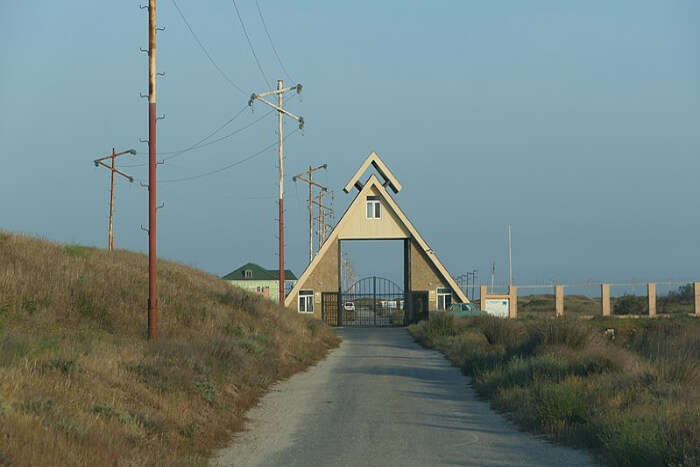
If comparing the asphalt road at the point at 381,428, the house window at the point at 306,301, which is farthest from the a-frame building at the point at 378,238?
the asphalt road at the point at 381,428

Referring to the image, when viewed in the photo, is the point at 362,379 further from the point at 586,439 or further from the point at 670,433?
the point at 670,433

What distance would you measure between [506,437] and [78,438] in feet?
21.5

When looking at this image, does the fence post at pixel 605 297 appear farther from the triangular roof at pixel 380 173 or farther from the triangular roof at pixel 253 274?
the triangular roof at pixel 253 274

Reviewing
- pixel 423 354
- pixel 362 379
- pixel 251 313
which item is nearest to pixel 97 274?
pixel 251 313

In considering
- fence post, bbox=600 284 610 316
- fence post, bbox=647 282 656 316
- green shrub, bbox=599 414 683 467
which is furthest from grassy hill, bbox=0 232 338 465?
fence post, bbox=647 282 656 316

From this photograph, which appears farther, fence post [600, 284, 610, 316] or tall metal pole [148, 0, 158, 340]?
fence post [600, 284, 610, 316]

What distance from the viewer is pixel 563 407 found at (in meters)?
13.8

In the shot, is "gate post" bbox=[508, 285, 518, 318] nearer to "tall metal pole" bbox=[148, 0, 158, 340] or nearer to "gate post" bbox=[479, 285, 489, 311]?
"gate post" bbox=[479, 285, 489, 311]

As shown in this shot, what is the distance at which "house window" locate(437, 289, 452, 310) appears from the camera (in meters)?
55.3

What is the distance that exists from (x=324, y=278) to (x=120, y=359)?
40.9 meters

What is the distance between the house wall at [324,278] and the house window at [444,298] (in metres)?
6.82

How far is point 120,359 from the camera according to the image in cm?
1527

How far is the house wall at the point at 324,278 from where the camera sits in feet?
184

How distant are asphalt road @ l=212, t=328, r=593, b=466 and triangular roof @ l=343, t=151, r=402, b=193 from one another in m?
32.3
